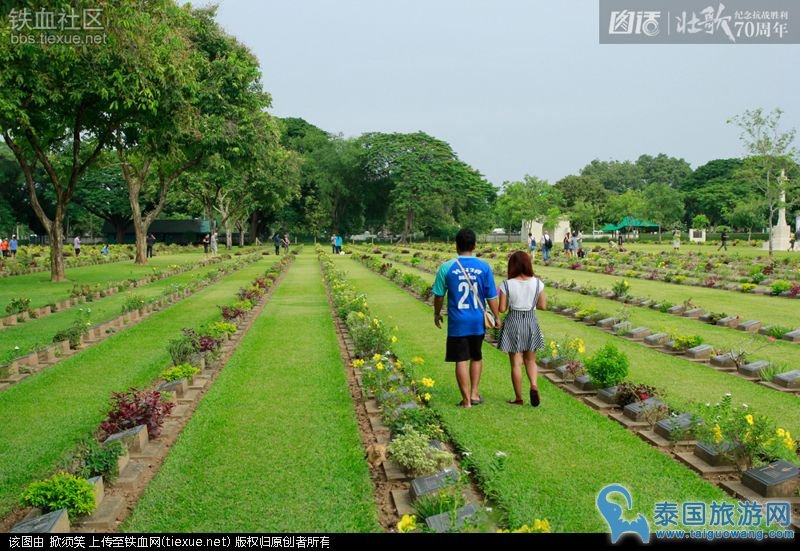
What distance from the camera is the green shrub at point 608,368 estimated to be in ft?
23.3

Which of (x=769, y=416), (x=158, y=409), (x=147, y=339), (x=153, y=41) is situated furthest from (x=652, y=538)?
(x=153, y=41)

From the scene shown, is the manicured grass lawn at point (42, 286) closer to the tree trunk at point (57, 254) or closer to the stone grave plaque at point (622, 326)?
the tree trunk at point (57, 254)

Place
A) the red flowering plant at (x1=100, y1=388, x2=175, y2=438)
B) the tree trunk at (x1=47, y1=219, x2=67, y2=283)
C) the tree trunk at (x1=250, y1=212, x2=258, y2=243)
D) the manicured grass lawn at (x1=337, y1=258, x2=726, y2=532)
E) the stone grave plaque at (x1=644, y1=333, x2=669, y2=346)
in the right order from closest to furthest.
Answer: the manicured grass lawn at (x1=337, y1=258, x2=726, y2=532), the red flowering plant at (x1=100, y1=388, x2=175, y2=438), the stone grave plaque at (x1=644, y1=333, x2=669, y2=346), the tree trunk at (x1=47, y1=219, x2=67, y2=283), the tree trunk at (x1=250, y1=212, x2=258, y2=243)

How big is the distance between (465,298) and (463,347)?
0.51 meters

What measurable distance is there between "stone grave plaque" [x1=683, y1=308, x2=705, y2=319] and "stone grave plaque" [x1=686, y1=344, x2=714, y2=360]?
13.6 feet

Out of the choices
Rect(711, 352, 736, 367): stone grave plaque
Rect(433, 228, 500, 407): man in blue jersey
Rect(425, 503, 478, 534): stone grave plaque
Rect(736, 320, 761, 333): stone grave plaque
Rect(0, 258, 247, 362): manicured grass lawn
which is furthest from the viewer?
Rect(736, 320, 761, 333): stone grave plaque

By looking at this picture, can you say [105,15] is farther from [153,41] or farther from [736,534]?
[736,534]

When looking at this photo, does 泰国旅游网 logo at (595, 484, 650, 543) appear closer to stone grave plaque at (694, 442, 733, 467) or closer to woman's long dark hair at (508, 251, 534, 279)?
stone grave plaque at (694, 442, 733, 467)

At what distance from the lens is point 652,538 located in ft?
13.3

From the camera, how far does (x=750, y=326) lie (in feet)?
37.4

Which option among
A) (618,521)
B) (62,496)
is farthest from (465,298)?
(62,496)

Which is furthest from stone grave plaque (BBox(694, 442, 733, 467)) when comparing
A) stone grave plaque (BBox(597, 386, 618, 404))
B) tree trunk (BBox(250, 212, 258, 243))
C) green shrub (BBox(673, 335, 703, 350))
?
tree trunk (BBox(250, 212, 258, 243))

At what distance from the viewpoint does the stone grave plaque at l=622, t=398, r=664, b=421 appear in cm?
626

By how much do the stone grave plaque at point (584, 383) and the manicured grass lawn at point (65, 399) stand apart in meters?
5.40
